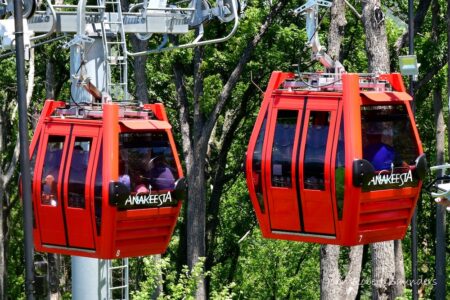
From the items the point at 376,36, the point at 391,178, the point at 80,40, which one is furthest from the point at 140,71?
the point at 391,178

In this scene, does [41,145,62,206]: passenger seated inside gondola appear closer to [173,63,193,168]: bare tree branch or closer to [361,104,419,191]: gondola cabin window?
[361,104,419,191]: gondola cabin window

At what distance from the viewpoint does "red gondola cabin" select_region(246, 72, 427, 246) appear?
17.5 m

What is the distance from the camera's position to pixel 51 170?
19156 millimetres

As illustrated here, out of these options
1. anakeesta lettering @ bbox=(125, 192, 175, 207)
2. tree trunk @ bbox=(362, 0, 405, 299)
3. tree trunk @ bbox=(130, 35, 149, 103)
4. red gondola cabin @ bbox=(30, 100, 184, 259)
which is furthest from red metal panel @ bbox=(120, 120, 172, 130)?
tree trunk @ bbox=(130, 35, 149, 103)

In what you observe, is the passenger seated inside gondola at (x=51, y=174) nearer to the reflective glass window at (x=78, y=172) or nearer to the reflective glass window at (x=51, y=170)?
the reflective glass window at (x=51, y=170)

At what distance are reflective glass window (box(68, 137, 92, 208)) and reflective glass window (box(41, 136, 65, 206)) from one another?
0.27 m

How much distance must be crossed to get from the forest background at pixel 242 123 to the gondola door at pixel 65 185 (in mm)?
5872

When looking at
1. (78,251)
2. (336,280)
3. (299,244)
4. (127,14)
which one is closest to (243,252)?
(299,244)

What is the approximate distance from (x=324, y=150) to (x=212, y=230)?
21501 millimetres

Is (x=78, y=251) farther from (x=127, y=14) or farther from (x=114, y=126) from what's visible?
(x=127, y=14)

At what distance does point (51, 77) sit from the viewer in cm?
3653

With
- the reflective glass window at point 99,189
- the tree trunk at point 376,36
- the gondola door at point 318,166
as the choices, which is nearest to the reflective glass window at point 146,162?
the reflective glass window at point 99,189

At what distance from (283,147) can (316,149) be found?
1.59 feet

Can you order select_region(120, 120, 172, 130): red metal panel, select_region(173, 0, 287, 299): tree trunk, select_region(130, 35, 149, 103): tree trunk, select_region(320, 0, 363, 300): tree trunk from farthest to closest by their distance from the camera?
select_region(173, 0, 287, 299): tree trunk → select_region(130, 35, 149, 103): tree trunk → select_region(320, 0, 363, 300): tree trunk → select_region(120, 120, 172, 130): red metal panel
